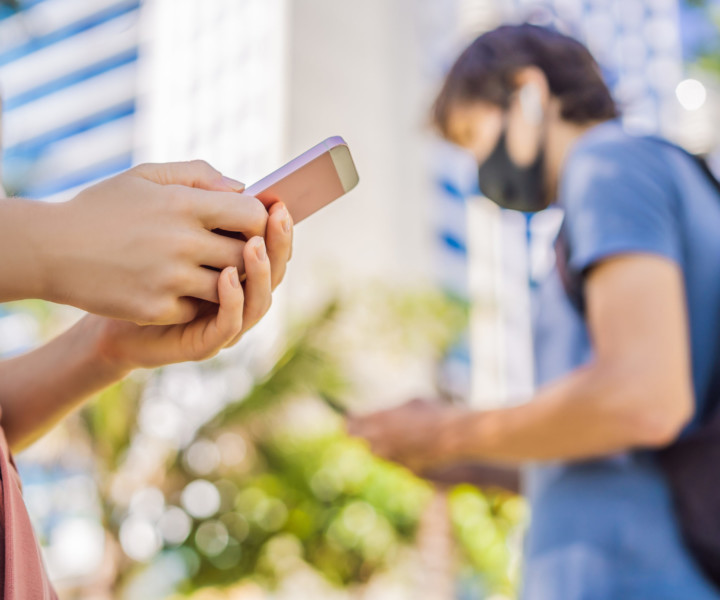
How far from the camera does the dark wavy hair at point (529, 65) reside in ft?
4.89

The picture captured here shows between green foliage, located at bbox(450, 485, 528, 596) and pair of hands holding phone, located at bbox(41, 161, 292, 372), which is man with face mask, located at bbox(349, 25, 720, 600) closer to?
pair of hands holding phone, located at bbox(41, 161, 292, 372)

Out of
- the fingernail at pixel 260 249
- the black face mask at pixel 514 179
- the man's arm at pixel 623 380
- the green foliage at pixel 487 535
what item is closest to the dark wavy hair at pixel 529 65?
the black face mask at pixel 514 179

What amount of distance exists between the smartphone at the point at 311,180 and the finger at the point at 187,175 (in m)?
0.03

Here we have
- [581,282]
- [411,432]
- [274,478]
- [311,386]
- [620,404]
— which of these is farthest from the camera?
[274,478]

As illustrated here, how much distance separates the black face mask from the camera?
1.45 metres

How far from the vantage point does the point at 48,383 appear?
0.70 metres

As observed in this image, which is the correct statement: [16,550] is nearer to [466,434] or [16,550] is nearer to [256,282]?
[256,282]

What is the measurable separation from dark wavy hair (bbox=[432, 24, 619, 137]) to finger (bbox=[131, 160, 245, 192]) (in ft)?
3.52

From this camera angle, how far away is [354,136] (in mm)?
19531

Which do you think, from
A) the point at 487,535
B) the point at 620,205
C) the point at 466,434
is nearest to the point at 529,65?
the point at 620,205

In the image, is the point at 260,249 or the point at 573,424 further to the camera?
the point at 573,424

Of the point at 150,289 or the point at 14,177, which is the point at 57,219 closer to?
the point at 150,289

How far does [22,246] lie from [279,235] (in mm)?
177

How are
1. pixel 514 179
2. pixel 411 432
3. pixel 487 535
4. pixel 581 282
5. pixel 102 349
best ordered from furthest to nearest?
pixel 487 535, pixel 514 179, pixel 411 432, pixel 581 282, pixel 102 349
